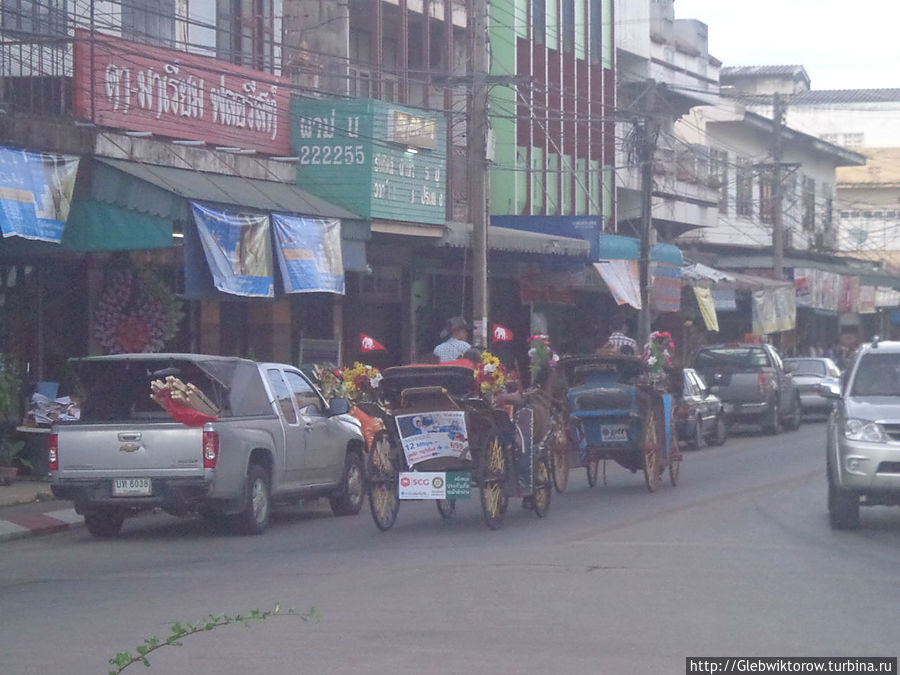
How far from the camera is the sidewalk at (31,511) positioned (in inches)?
584

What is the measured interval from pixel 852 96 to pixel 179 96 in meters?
66.8

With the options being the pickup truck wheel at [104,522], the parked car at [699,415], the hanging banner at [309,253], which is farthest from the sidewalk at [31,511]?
the parked car at [699,415]

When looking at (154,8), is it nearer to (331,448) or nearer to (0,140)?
(0,140)

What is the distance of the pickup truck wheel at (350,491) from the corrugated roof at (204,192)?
509cm

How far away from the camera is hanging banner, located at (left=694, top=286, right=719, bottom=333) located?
3878cm

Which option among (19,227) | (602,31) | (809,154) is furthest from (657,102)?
(19,227)

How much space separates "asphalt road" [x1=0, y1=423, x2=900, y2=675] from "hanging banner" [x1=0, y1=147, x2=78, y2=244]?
4.05 m

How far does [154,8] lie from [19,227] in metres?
7.25

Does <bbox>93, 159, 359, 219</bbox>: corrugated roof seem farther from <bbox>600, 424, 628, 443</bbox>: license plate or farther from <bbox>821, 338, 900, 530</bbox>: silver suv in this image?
<bbox>821, 338, 900, 530</bbox>: silver suv

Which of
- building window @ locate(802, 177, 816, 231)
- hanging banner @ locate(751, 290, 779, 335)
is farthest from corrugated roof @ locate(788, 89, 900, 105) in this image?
hanging banner @ locate(751, 290, 779, 335)

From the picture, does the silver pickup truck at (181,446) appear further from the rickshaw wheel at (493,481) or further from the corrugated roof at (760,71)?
the corrugated roof at (760,71)

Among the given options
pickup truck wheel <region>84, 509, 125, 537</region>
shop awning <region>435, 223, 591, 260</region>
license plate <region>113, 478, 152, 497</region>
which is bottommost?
pickup truck wheel <region>84, 509, 125, 537</region>

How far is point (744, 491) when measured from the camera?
17.8m

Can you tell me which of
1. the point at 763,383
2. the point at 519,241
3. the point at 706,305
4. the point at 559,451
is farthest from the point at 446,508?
the point at 706,305
